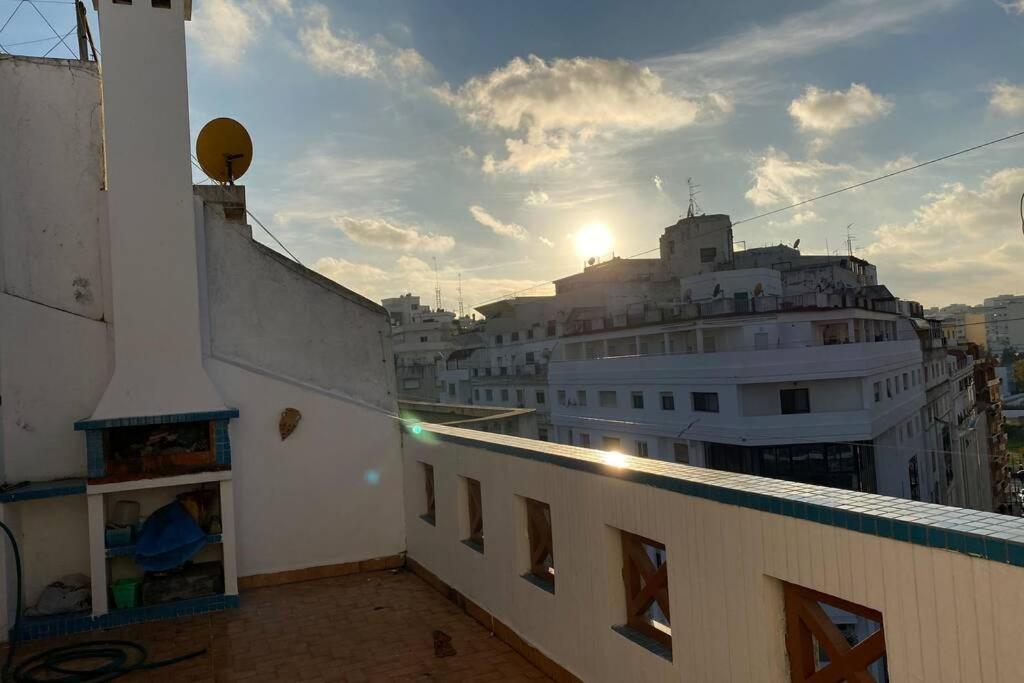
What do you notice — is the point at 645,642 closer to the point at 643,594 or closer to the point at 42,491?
the point at 643,594

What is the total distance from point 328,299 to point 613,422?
29322mm

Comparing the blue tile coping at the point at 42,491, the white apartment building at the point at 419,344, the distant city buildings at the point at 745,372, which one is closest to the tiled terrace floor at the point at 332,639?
the blue tile coping at the point at 42,491

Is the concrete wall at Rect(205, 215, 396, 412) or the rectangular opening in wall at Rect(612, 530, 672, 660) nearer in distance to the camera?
the rectangular opening in wall at Rect(612, 530, 672, 660)

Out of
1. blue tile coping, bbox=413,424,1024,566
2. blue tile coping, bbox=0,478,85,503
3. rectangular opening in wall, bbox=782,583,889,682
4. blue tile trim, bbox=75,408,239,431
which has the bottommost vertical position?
rectangular opening in wall, bbox=782,583,889,682

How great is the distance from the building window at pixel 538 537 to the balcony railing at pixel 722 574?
0.01 meters

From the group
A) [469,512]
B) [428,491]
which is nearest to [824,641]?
[469,512]

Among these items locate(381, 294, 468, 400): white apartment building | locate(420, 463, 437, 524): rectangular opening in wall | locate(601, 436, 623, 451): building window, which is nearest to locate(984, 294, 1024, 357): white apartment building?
locate(381, 294, 468, 400): white apartment building

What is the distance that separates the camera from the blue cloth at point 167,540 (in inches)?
290

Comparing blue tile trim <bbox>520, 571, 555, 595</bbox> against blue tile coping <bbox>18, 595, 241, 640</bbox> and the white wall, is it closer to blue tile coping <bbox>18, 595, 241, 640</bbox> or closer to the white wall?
the white wall

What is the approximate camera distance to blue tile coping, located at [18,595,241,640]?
23.1 feet

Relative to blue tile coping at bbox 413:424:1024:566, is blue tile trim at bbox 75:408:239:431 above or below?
above

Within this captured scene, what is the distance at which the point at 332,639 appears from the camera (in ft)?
21.8

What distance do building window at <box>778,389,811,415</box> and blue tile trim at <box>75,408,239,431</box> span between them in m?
27.0

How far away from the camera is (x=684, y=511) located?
3.93 metres
